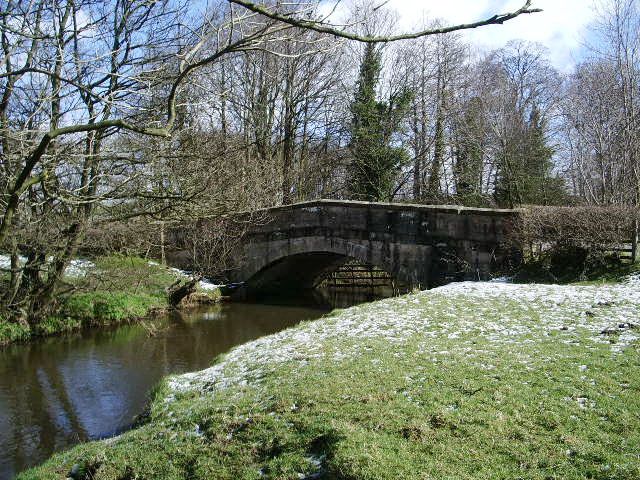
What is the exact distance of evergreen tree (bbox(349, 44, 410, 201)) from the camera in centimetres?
2578

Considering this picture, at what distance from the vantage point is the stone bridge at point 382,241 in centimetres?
1452

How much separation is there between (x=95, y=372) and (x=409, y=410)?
767 centimetres

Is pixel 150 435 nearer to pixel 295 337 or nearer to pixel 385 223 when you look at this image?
pixel 295 337

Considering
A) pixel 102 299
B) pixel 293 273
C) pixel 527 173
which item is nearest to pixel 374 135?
pixel 527 173

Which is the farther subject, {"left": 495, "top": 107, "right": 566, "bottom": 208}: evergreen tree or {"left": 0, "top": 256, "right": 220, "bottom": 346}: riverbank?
{"left": 495, "top": 107, "right": 566, "bottom": 208}: evergreen tree

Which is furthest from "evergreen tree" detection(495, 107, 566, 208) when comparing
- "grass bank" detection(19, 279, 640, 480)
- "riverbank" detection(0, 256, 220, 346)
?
"grass bank" detection(19, 279, 640, 480)

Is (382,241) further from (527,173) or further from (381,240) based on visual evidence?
(527,173)

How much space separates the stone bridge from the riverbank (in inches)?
142

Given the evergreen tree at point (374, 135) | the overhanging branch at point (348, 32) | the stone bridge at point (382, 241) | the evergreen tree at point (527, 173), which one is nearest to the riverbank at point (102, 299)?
the stone bridge at point (382, 241)

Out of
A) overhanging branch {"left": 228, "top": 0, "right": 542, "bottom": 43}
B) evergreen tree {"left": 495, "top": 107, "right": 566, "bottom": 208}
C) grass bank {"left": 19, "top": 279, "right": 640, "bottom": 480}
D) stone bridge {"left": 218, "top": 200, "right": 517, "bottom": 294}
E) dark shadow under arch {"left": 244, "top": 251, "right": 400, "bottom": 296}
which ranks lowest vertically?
grass bank {"left": 19, "top": 279, "right": 640, "bottom": 480}

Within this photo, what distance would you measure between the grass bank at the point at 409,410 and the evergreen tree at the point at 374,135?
17.8 metres

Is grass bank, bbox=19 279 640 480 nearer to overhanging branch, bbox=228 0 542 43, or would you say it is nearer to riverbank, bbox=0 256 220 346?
overhanging branch, bbox=228 0 542 43

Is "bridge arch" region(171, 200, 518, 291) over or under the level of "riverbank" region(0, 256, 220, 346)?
over

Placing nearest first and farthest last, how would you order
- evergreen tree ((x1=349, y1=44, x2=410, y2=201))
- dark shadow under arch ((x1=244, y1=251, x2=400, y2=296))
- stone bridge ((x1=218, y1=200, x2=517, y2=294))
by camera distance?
stone bridge ((x1=218, y1=200, x2=517, y2=294)), dark shadow under arch ((x1=244, y1=251, x2=400, y2=296)), evergreen tree ((x1=349, y1=44, x2=410, y2=201))
